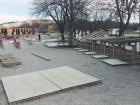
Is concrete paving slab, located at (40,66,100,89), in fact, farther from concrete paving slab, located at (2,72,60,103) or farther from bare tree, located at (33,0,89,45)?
bare tree, located at (33,0,89,45)

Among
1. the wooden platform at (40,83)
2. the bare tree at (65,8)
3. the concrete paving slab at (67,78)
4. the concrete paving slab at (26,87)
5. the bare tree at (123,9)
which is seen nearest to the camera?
the concrete paving slab at (26,87)

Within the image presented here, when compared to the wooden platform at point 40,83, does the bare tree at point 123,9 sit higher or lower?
higher

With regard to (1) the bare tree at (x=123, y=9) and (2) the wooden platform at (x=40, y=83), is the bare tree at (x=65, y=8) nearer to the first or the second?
(1) the bare tree at (x=123, y=9)

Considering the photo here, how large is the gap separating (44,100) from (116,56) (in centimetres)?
854

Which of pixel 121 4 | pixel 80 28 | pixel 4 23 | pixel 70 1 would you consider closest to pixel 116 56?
pixel 121 4

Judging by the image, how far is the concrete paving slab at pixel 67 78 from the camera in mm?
8750

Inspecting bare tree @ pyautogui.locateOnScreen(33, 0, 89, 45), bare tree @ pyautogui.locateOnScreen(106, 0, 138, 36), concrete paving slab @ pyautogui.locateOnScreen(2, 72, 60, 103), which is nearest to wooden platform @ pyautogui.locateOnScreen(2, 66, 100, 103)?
concrete paving slab @ pyautogui.locateOnScreen(2, 72, 60, 103)

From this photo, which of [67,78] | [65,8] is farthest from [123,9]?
[67,78]

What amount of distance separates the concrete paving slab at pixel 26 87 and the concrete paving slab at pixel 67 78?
244mm

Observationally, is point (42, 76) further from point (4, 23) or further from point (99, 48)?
point (4, 23)

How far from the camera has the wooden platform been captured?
7.94 meters

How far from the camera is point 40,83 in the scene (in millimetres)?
9172

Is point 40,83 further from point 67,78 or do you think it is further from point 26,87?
point 67,78

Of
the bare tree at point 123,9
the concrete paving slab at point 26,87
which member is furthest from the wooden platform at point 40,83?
the bare tree at point 123,9
